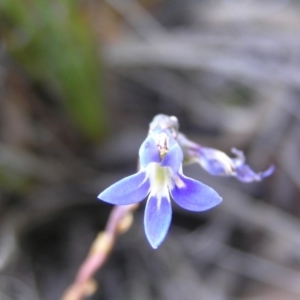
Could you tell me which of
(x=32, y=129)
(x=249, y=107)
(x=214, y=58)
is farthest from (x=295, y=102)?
(x=32, y=129)

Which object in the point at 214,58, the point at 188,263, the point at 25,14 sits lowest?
the point at 188,263

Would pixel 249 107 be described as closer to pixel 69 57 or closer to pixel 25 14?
pixel 69 57

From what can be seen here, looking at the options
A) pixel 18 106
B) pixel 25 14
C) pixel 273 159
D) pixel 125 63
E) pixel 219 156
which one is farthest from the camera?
pixel 125 63

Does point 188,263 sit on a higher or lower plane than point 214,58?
lower

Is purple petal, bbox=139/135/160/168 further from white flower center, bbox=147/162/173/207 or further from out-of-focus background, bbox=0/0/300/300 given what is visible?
out-of-focus background, bbox=0/0/300/300

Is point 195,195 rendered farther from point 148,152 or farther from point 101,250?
point 101,250

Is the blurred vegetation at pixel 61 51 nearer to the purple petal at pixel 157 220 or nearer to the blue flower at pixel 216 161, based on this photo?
the blue flower at pixel 216 161

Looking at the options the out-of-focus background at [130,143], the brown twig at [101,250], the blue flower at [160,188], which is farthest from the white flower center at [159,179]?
the out-of-focus background at [130,143]
